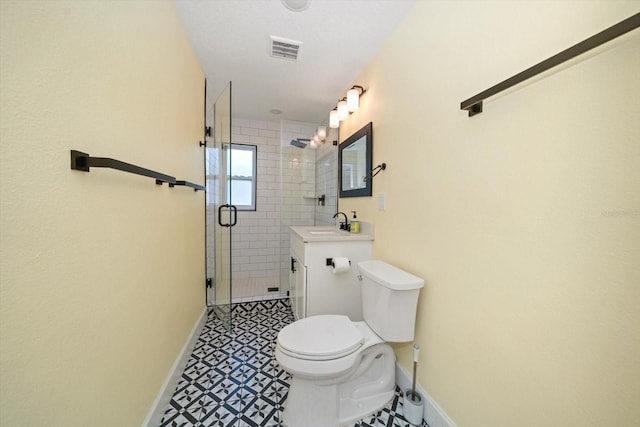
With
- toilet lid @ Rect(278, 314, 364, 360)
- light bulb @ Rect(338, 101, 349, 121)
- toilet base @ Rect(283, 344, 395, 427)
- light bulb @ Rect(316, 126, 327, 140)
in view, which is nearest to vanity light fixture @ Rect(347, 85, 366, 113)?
light bulb @ Rect(338, 101, 349, 121)

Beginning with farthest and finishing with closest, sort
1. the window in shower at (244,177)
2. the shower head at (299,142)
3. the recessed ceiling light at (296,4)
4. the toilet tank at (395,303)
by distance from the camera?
1. the window in shower at (244,177)
2. the shower head at (299,142)
3. the recessed ceiling light at (296,4)
4. the toilet tank at (395,303)

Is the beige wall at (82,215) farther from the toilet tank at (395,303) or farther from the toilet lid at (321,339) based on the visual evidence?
the toilet tank at (395,303)

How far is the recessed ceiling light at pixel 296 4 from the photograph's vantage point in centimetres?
133

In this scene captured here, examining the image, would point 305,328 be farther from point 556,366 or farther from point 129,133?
point 129,133

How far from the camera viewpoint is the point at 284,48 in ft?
5.70

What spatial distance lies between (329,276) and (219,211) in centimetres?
115

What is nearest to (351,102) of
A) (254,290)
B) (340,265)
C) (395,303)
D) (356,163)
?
(356,163)

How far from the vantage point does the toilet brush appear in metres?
1.20

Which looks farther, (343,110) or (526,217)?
(343,110)

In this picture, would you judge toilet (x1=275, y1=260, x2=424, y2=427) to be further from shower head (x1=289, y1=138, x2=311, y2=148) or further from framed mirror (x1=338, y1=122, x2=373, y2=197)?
shower head (x1=289, y1=138, x2=311, y2=148)

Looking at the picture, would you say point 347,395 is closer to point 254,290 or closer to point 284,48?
point 254,290

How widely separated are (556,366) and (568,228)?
1.36 feet

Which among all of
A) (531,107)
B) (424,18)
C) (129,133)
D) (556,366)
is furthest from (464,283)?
(129,133)

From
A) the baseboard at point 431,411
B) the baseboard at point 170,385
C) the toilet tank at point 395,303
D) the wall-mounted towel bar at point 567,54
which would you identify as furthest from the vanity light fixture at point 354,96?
the baseboard at point 170,385
